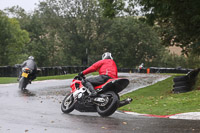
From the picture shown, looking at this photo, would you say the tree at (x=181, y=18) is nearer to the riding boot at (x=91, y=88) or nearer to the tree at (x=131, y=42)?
the riding boot at (x=91, y=88)

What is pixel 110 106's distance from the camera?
10719 millimetres

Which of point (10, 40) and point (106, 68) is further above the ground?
point (10, 40)

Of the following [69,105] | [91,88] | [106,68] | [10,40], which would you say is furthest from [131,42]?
[91,88]

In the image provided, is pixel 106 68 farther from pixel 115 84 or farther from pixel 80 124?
pixel 80 124

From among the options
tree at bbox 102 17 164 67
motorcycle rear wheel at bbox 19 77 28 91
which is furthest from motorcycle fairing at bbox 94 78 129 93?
tree at bbox 102 17 164 67

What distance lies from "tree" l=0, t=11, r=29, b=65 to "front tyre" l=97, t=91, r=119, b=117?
219 ft

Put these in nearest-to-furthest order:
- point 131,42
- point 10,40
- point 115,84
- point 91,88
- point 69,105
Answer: point 115,84 < point 91,88 < point 69,105 < point 10,40 < point 131,42

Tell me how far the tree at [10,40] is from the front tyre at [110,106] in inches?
2626

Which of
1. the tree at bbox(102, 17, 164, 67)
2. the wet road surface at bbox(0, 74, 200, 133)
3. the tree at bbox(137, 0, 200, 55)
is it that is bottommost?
the wet road surface at bbox(0, 74, 200, 133)

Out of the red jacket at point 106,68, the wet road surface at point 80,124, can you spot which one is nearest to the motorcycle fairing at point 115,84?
the red jacket at point 106,68

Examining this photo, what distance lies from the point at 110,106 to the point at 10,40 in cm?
6836

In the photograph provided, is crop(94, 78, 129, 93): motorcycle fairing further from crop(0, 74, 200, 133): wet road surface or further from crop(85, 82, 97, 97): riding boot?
crop(0, 74, 200, 133): wet road surface

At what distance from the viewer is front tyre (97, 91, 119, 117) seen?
1069 centimetres

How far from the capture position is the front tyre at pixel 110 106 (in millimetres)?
10688
